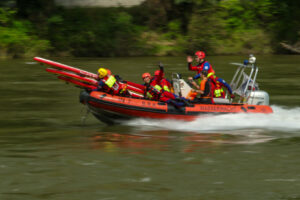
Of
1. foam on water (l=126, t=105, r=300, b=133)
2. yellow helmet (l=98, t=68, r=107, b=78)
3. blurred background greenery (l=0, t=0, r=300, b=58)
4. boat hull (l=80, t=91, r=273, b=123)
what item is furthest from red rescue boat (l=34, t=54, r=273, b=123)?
blurred background greenery (l=0, t=0, r=300, b=58)

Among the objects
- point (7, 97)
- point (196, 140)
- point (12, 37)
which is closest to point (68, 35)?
point (12, 37)

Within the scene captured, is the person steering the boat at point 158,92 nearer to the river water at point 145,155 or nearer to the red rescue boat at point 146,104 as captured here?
the red rescue boat at point 146,104

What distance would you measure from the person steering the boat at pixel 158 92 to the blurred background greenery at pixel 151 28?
56.7 feet

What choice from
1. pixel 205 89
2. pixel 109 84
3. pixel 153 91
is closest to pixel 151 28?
pixel 153 91

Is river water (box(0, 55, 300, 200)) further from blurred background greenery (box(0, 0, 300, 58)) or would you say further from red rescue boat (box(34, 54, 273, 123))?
blurred background greenery (box(0, 0, 300, 58))

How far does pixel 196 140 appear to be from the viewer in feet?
43.1

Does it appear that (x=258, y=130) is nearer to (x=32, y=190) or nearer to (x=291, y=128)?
Result: (x=291, y=128)

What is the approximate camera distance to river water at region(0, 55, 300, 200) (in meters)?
9.70

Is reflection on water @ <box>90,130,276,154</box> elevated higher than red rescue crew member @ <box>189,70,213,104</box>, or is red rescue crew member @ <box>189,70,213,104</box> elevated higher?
red rescue crew member @ <box>189,70,213,104</box>

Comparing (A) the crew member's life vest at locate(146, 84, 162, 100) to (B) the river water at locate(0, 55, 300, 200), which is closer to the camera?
(B) the river water at locate(0, 55, 300, 200)

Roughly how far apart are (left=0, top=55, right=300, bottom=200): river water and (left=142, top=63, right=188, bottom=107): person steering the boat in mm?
513

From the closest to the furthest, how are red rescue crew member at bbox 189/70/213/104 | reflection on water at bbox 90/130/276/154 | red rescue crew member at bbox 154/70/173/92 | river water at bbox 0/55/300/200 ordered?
river water at bbox 0/55/300/200, reflection on water at bbox 90/130/276/154, red rescue crew member at bbox 189/70/213/104, red rescue crew member at bbox 154/70/173/92

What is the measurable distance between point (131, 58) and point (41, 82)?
30.3 ft

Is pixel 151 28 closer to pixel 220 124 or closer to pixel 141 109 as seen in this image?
pixel 220 124
